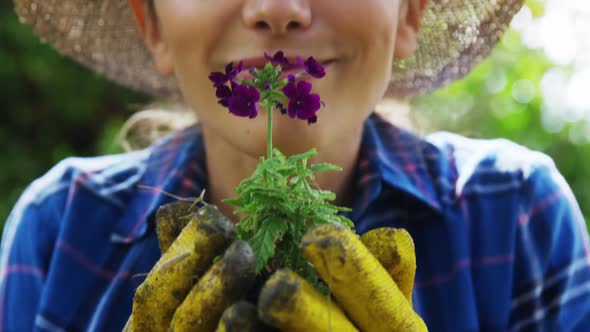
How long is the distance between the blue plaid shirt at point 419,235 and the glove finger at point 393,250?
0.71m

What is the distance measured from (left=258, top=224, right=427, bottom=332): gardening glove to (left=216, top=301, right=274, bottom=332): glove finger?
0.08 ft

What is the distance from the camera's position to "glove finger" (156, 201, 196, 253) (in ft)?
3.80

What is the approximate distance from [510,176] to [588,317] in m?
0.40

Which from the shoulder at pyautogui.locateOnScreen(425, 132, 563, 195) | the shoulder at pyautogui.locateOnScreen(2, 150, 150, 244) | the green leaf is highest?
the green leaf

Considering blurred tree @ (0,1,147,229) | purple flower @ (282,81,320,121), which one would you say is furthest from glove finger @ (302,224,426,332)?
blurred tree @ (0,1,147,229)

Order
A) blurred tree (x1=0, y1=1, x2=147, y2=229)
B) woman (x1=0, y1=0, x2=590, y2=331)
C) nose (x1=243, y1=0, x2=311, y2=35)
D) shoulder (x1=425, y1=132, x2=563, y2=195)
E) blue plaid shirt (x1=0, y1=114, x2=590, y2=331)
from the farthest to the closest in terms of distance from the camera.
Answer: blurred tree (x1=0, y1=1, x2=147, y2=229) → shoulder (x1=425, y1=132, x2=563, y2=195) → blue plaid shirt (x1=0, y1=114, x2=590, y2=331) → woman (x1=0, y1=0, x2=590, y2=331) → nose (x1=243, y1=0, x2=311, y2=35)

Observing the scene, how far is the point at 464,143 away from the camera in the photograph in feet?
7.12

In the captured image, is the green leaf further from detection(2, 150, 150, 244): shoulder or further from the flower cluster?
detection(2, 150, 150, 244): shoulder

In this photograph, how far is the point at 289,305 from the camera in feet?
3.03

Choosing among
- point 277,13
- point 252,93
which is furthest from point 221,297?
point 277,13

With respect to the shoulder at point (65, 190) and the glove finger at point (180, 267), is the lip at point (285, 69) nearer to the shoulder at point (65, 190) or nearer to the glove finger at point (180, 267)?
the glove finger at point (180, 267)

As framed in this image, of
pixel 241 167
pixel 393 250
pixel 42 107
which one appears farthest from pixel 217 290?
pixel 42 107

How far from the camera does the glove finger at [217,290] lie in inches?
38.1

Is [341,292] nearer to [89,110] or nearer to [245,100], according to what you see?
[245,100]
